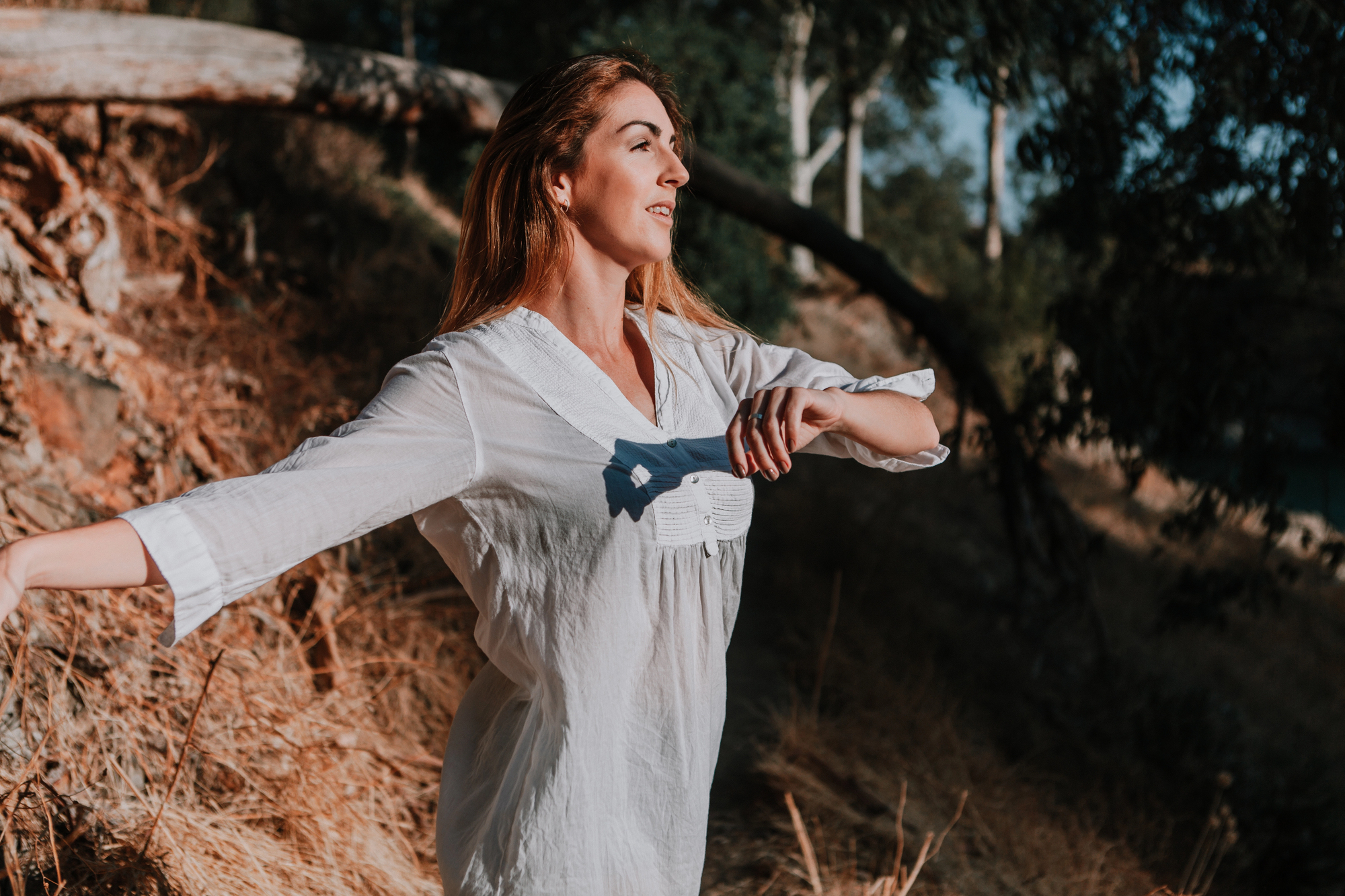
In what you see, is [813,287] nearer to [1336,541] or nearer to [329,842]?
[1336,541]

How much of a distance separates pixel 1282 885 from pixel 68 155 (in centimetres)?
739

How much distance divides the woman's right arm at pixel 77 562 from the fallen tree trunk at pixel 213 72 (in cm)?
371

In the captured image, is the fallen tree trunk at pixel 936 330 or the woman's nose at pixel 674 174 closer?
the woman's nose at pixel 674 174

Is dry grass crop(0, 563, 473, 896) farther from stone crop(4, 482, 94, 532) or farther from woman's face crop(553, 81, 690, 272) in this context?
woman's face crop(553, 81, 690, 272)

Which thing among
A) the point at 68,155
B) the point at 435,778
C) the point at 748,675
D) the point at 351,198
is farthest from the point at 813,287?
the point at 435,778

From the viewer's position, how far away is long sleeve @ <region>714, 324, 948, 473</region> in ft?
5.27

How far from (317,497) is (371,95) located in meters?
4.07

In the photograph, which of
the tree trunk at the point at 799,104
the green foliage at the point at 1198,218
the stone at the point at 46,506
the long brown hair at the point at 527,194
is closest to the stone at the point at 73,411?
the stone at the point at 46,506

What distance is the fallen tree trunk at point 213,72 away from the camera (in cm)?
386

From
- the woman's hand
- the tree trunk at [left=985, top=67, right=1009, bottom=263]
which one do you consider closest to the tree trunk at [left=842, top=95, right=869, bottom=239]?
the tree trunk at [left=985, top=67, right=1009, bottom=263]

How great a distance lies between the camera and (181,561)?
1067 mm

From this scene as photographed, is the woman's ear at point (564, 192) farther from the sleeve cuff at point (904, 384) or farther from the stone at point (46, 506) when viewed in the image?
the stone at point (46, 506)

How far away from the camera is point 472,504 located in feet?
4.60

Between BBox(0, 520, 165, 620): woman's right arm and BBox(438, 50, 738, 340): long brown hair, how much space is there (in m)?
0.66
